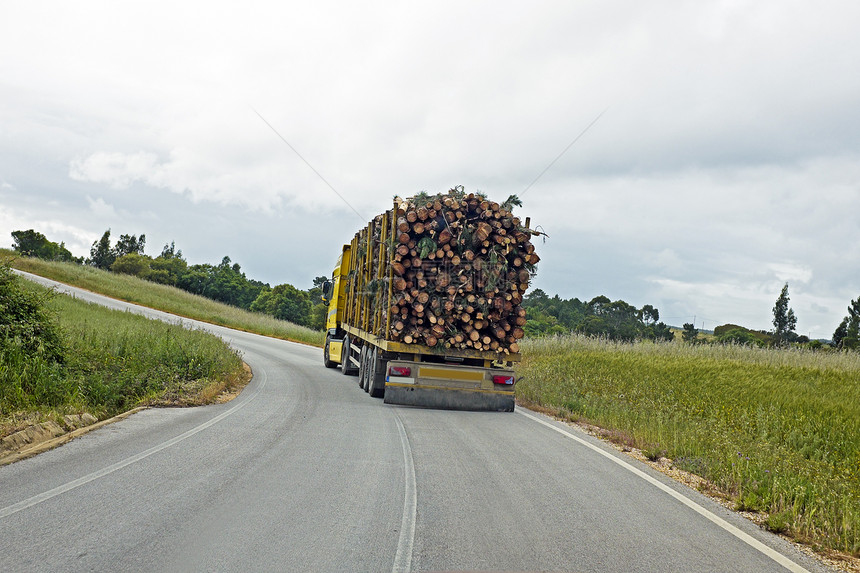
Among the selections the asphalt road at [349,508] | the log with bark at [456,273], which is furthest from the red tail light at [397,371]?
the asphalt road at [349,508]

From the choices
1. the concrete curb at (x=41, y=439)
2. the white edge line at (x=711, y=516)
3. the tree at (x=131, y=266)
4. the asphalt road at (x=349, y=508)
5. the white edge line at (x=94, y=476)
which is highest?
the tree at (x=131, y=266)

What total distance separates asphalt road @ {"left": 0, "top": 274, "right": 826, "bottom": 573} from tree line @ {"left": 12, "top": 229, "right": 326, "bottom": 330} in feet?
194

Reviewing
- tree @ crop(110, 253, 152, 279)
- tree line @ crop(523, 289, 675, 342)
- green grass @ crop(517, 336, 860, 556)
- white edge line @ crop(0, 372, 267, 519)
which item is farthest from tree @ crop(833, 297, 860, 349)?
tree @ crop(110, 253, 152, 279)

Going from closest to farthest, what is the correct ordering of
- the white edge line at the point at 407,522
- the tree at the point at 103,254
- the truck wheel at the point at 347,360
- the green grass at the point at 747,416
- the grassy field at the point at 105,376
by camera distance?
the white edge line at the point at 407,522 → the green grass at the point at 747,416 → the grassy field at the point at 105,376 → the truck wheel at the point at 347,360 → the tree at the point at 103,254

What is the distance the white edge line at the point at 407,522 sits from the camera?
13.1 feet

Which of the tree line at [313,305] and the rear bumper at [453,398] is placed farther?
the tree line at [313,305]

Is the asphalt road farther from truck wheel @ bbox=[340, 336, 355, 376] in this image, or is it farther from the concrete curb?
truck wheel @ bbox=[340, 336, 355, 376]

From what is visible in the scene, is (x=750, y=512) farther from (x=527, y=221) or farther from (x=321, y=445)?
(x=527, y=221)

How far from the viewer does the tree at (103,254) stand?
96.8 metres

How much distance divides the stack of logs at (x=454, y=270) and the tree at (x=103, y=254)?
319 ft

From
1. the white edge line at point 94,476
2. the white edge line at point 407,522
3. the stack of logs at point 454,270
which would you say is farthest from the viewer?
the stack of logs at point 454,270

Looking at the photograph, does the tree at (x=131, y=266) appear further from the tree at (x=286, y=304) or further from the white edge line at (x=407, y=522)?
the white edge line at (x=407, y=522)

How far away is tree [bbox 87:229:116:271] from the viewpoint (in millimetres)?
96750

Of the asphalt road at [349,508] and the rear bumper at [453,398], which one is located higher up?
the rear bumper at [453,398]
